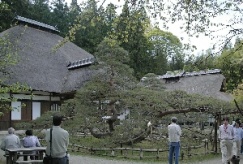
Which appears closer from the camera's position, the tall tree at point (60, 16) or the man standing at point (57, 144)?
the man standing at point (57, 144)

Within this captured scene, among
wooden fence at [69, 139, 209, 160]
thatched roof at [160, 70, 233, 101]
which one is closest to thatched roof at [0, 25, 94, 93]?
wooden fence at [69, 139, 209, 160]

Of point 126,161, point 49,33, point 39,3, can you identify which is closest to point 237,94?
point 126,161

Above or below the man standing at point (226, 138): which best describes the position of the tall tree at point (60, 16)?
above

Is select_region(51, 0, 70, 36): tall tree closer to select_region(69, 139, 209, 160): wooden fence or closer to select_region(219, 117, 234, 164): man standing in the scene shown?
select_region(69, 139, 209, 160): wooden fence

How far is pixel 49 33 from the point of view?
2953 centimetres

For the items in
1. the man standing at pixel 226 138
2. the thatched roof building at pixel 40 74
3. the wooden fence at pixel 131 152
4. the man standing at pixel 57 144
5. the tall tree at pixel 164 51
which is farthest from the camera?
the tall tree at pixel 164 51

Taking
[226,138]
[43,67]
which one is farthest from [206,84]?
[226,138]

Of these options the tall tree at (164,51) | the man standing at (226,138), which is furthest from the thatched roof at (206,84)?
the man standing at (226,138)

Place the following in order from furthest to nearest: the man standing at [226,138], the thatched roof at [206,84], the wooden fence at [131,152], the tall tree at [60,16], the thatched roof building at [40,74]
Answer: the tall tree at [60,16] < the thatched roof at [206,84] < the thatched roof building at [40,74] < the wooden fence at [131,152] < the man standing at [226,138]

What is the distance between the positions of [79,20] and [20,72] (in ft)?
57.4

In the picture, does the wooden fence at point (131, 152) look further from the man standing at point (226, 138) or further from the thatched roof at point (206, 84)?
the thatched roof at point (206, 84)

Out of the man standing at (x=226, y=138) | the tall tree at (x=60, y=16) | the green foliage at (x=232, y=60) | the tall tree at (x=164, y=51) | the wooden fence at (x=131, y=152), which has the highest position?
the tall tree at (x=60, y=16)

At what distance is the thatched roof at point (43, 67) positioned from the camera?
71.4 ft

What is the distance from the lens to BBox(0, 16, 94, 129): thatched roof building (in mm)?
21062
